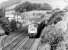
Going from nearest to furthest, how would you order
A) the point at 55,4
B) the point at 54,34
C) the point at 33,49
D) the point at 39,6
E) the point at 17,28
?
the point at 33,49 < the point at 54,34 < the point at 17,28 < the point at 39,6 < the point at 55,4

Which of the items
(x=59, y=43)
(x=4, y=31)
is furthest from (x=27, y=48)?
(x=4, y=31)

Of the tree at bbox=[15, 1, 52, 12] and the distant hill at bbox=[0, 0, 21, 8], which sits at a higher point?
the distant hill at bbox=[0, 0, 21, 8]

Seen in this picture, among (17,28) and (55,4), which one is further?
(55,4)

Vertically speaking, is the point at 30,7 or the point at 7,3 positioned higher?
the point at 7,3

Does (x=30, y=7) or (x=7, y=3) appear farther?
(x=7, y=3)

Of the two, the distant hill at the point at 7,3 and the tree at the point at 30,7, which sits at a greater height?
the distant hill at the point at 7,3

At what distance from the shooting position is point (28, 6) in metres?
12.1

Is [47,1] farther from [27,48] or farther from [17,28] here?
[27,48]

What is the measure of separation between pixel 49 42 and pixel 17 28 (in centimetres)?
317

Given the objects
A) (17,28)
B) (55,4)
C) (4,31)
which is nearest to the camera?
(4,31)

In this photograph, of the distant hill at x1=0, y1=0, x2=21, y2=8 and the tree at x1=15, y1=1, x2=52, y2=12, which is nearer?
the tree at x1=15, y1=1, x2=52, y2=12

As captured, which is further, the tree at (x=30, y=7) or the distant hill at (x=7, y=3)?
the distant hill at (x=7, y=3)

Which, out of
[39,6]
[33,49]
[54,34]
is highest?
[39,6]

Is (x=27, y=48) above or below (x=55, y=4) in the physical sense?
below
